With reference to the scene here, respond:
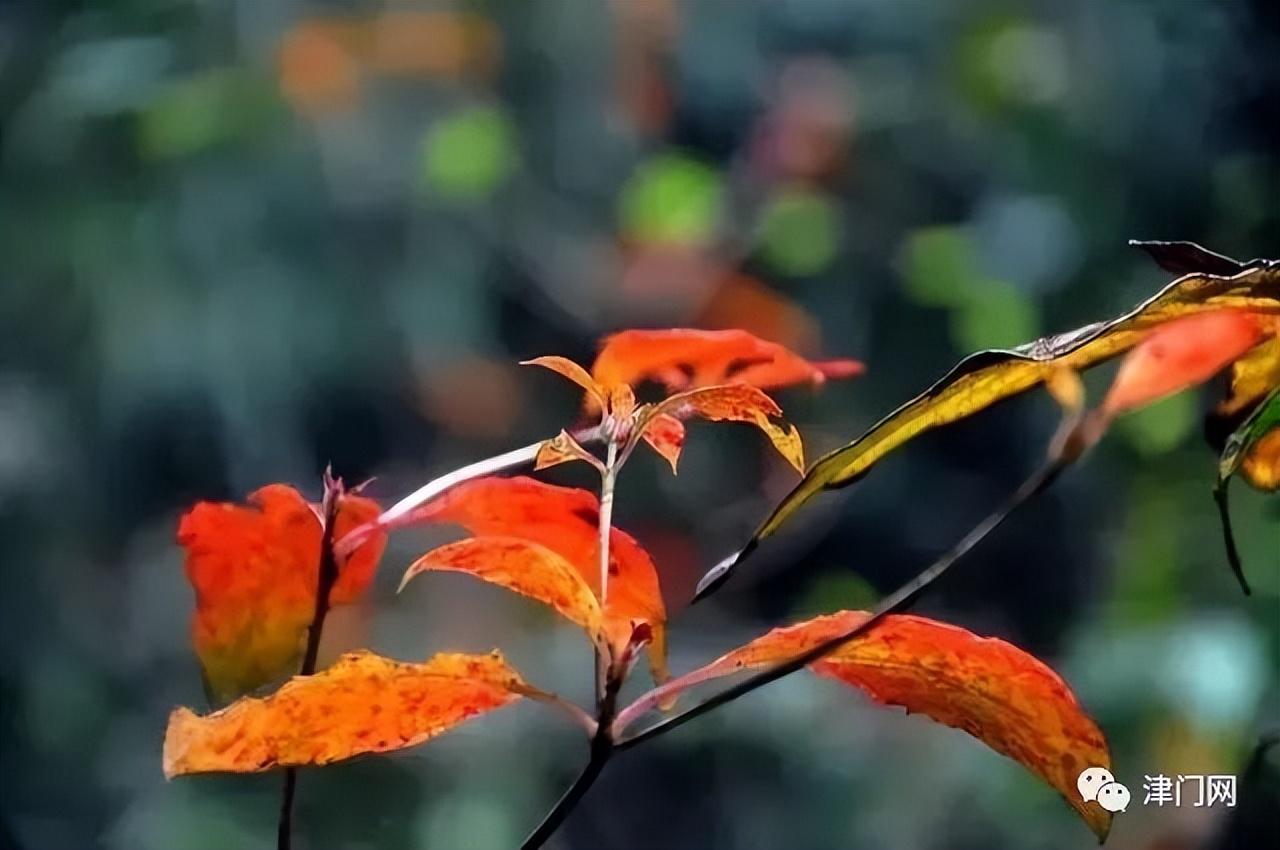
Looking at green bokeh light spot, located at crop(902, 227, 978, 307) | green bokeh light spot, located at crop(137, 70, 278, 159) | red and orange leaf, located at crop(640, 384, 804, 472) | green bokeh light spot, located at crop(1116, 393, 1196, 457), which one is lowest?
green bokeh light spot, located at crop(1116, 393, 1196, 457)

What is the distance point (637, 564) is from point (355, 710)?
0.12 meters

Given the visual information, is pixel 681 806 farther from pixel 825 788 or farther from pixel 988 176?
pixel 988 176

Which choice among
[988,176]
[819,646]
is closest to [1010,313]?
[988,176]

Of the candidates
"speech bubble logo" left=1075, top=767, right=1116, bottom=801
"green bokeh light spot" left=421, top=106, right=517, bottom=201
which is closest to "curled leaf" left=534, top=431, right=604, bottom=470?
"green bokeh light spot" left=421, top=106, right=517, bottom=201

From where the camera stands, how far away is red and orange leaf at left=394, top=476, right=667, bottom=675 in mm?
452

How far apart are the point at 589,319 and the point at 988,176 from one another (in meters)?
0.17

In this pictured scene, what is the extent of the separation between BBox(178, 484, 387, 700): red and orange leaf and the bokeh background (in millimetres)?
13

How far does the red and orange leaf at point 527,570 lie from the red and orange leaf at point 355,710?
0.03 meters

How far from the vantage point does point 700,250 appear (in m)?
Answer: 0.50

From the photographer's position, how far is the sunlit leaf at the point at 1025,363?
15.4 inches

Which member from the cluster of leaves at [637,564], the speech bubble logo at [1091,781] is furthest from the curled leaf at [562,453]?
the speech bubble logo at [1091,781]

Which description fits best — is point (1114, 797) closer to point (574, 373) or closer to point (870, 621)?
point (870, 621)

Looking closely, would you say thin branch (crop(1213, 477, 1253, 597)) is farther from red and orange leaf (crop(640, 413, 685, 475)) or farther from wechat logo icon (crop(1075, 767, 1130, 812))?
red and orange leaf (crop(640, 413, 685, 475))

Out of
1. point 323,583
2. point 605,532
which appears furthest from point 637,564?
point 323,583
